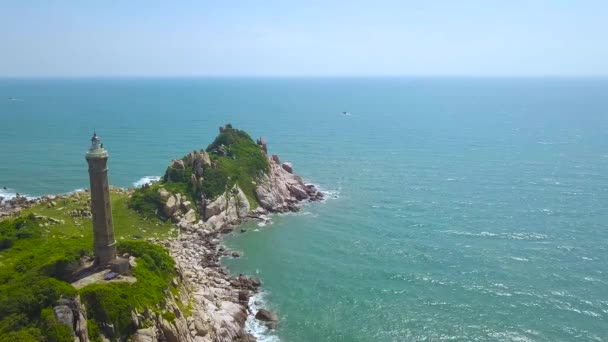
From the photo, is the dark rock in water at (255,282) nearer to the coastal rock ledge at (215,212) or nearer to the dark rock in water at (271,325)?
the coastal rock ledge at (215,212)

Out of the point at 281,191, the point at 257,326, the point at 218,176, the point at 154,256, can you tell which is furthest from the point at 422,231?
the point at 154,256

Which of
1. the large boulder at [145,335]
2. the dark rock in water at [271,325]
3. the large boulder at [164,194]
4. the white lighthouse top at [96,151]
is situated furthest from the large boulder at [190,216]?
the large boulder at [145,335]

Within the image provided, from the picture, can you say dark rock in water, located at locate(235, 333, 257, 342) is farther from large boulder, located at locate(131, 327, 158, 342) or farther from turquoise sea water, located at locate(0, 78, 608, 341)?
large boulder, located at locate(131, 327, 158, 342)

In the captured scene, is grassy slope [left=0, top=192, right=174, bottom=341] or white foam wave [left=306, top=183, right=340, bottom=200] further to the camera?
white foam wave [left=306, top=183, right=340, bottom=200]

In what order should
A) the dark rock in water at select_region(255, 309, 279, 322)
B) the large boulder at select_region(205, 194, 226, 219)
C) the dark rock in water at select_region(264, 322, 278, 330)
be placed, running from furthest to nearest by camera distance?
the large boulder at select_region(205, 194, 226, 219) → the dark rock in water at select_region(255, 309, 279, 322) → the dark rock in water at select_region(264, 322, 278, 330)

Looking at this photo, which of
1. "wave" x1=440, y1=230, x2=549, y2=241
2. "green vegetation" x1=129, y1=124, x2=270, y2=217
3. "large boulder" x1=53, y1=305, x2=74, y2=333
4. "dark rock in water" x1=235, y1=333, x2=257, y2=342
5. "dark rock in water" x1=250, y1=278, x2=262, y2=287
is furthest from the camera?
"green vegetation" x1=129, y1=124, x2=270, y2=217

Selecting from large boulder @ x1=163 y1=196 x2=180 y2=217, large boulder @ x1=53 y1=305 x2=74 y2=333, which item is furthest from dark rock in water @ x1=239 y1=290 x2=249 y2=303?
large boulder @ x1=163 y1=196 x2=180 y2=217

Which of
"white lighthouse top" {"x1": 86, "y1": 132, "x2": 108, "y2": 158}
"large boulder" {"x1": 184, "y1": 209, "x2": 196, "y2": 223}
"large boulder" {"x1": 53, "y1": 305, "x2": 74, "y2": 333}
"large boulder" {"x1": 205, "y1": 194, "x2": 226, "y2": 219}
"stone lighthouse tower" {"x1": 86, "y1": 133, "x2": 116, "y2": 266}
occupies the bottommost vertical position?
"large boulder" {"x1": 184, "y1": 209, "x2": 196, "y2": 223}
